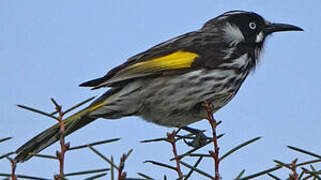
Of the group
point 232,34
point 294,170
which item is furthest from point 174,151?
point 232,34

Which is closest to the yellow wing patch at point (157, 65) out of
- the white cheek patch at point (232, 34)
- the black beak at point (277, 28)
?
the white cheek patch at point (232, 34)

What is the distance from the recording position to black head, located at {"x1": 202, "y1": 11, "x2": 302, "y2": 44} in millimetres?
7543

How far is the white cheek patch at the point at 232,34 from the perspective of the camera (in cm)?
729

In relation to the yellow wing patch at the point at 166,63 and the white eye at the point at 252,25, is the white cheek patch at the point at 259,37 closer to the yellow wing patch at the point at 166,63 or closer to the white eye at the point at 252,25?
the white eye at the point at 252,25

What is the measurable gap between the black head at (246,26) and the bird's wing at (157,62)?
736 mm

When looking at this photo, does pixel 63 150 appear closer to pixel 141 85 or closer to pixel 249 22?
pixel 141 85

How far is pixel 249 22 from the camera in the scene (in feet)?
25.5

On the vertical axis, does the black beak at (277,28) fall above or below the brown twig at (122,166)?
above

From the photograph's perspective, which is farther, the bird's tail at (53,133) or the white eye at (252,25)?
the white eye at (252,25)

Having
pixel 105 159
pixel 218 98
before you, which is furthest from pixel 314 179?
pixel 218 98

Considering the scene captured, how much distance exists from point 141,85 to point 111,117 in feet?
1.84

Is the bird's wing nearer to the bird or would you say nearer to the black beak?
the bird

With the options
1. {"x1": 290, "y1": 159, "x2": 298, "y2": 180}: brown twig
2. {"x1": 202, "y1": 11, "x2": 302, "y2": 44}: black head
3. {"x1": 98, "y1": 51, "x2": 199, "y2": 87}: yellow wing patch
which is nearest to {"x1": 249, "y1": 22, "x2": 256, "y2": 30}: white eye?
{"x1": 202, "y1": 11, "x2": 302, "y2": 44}: black head

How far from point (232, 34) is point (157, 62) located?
1.50 m
